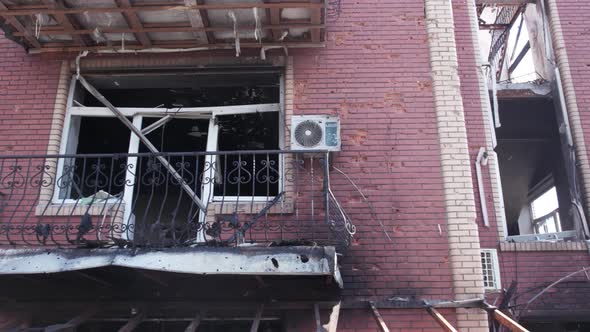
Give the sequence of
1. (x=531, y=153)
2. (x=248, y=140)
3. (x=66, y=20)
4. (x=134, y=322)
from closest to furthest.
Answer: (x=134, y=322)
(x=66, y=20)
(x=248, y=140)
(x=531, y=153)

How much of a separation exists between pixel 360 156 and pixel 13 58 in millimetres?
4938

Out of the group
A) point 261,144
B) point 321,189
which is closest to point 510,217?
point 261,144

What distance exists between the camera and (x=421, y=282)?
5.54 metres

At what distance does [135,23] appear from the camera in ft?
19.5

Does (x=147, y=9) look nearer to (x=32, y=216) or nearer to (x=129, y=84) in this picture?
(x=129, y=84)

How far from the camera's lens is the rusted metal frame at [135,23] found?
560 cm

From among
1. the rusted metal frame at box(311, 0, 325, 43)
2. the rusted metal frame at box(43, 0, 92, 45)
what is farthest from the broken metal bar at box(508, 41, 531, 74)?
the rusted metal frame at box(43, 0, 92, 45)

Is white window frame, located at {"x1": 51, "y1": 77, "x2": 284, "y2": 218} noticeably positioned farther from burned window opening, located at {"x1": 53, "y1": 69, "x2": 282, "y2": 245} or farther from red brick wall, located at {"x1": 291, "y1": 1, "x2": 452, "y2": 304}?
red brick wall, located at {"x1": 291, "y1": 1, "x2": 452, "y2": 304}

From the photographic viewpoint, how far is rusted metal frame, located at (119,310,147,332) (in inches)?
186

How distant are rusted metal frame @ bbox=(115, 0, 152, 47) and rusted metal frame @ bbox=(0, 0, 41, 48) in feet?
4.24

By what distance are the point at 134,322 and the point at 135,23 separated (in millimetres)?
3467

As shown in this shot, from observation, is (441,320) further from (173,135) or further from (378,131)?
(173,135)

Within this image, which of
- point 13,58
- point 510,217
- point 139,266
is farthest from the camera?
point 510,217

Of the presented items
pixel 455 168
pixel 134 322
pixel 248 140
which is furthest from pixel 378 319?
pixel 248 140
